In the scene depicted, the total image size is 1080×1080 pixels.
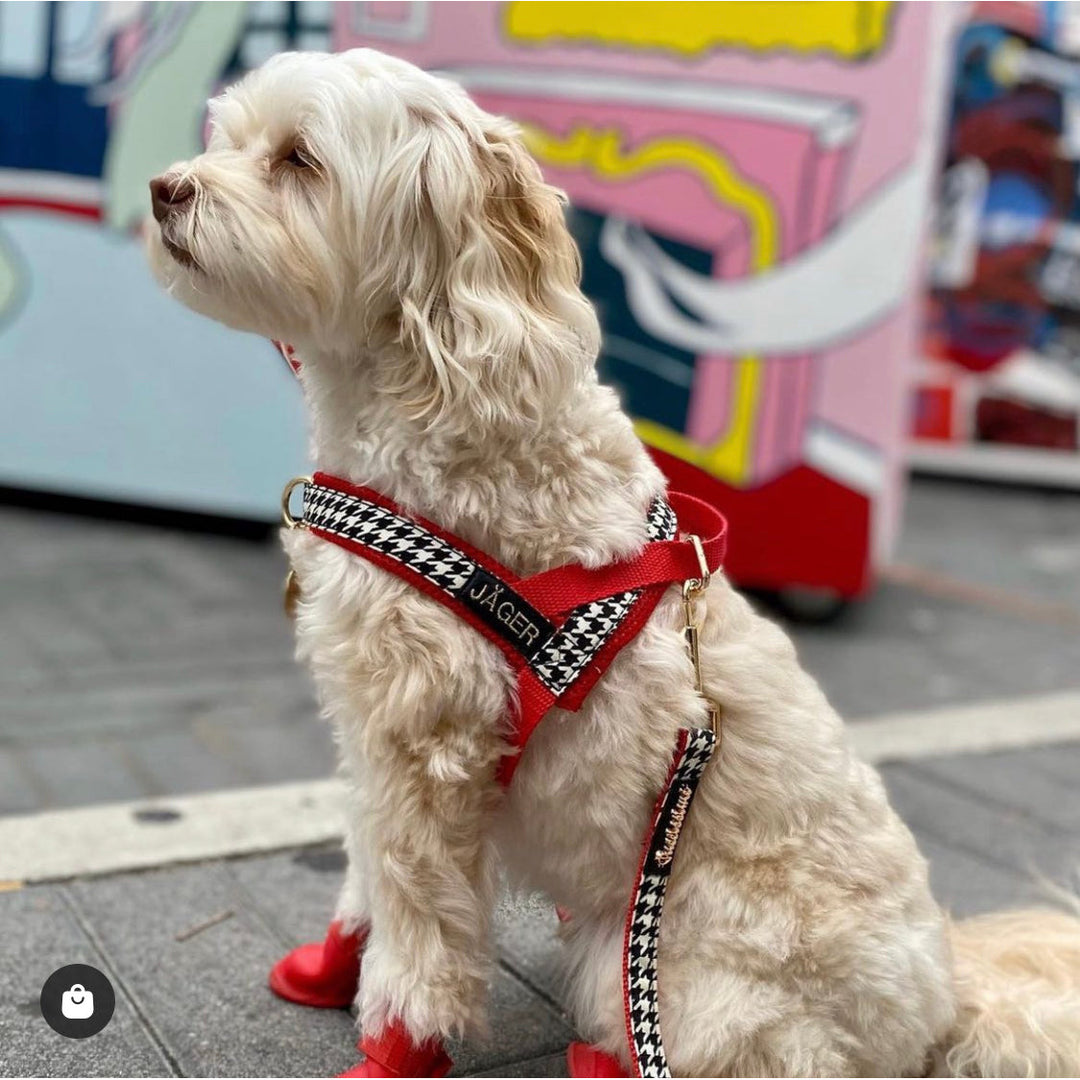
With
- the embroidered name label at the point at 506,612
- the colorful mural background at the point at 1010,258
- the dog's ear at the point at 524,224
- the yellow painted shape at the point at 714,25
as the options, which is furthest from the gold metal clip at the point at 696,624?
the colorful mural background at the point at 1010,258

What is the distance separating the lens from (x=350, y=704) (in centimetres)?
202

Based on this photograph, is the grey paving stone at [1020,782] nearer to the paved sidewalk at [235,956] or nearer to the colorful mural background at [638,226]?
the paved sidewalk at [235,956]

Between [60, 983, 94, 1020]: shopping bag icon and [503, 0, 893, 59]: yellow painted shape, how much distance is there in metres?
4.00

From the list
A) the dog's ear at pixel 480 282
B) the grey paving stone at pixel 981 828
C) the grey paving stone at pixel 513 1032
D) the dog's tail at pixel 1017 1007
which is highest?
the dog's ear at pixel 480 282

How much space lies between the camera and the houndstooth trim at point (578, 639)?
201cm

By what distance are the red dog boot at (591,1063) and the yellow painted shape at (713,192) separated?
3.11 metres

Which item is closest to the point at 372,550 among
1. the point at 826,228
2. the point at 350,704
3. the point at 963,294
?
the point at 350,704

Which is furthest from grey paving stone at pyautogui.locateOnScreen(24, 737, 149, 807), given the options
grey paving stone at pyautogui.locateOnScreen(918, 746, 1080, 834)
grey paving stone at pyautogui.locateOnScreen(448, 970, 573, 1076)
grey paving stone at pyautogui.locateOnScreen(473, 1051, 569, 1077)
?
grey paving stone at pyautogui.locateOnScreen(918, 746, 1080, 834)

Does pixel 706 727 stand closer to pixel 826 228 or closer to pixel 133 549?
pixel 826 228

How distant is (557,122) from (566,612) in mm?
3739

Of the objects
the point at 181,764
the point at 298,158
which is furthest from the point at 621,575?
the point at 181,764

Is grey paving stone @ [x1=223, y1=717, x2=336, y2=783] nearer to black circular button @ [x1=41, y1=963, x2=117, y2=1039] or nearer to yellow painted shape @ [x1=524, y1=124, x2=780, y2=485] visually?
black circular button @ [x1=41, y1=963, x2=117, y2=1039]

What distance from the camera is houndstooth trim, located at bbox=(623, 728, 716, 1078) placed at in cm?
206

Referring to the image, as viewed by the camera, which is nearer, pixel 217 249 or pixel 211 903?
pixel 217 249
